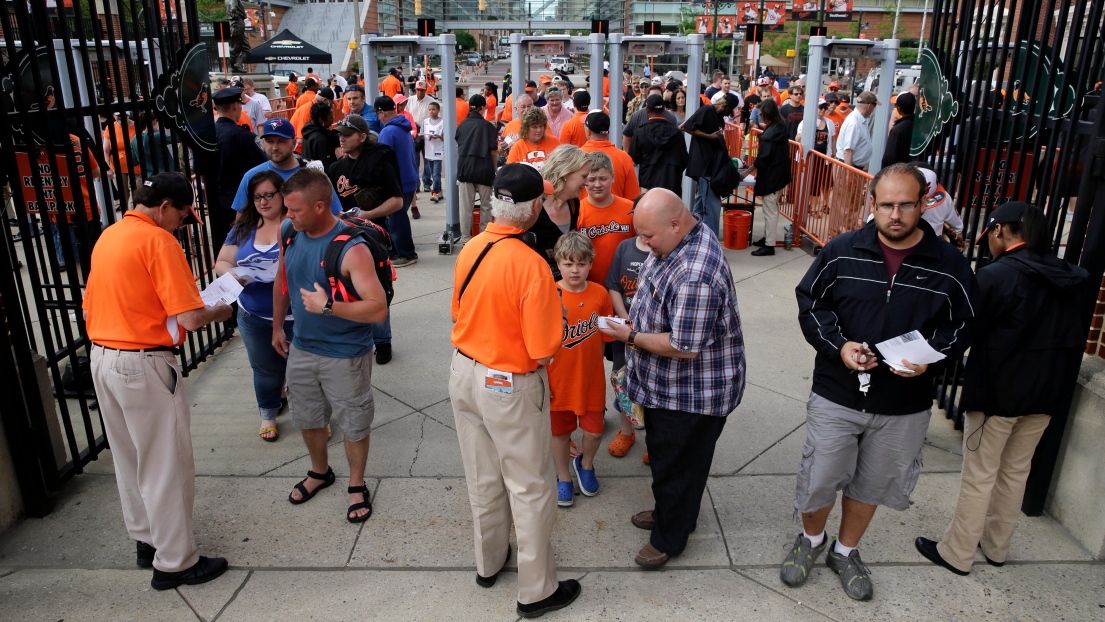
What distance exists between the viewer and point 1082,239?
3752 millimetres

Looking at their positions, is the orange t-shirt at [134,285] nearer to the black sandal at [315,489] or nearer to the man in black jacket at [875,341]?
the black sandal at [315,489]

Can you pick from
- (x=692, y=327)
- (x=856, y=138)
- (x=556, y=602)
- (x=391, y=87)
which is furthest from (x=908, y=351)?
(x=391, y=87)

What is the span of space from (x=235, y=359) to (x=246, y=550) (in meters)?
2.77

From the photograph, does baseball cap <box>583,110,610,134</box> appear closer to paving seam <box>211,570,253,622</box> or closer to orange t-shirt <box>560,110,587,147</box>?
orange t-shirt <box>560,110,587,147</box>

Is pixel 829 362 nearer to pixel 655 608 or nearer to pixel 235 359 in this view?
pixel 655 608

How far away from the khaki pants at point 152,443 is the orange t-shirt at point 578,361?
5.82ft

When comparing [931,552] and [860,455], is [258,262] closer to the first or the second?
[860,455]

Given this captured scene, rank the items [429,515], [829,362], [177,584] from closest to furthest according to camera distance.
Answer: [829,362]
[177,584]
[429,515]

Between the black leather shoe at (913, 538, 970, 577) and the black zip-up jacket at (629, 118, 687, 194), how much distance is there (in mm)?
5489

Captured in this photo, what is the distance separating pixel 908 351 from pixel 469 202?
22.2 feet

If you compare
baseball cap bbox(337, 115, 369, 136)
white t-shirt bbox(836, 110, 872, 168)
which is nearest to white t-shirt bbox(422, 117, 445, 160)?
baseball cap bbox(337, 115, 369, 136)

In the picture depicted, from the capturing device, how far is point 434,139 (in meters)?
11.8

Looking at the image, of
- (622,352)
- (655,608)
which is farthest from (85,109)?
(655,608)

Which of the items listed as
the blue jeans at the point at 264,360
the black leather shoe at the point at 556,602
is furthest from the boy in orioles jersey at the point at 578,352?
the blue jeans at the point at 264,360
